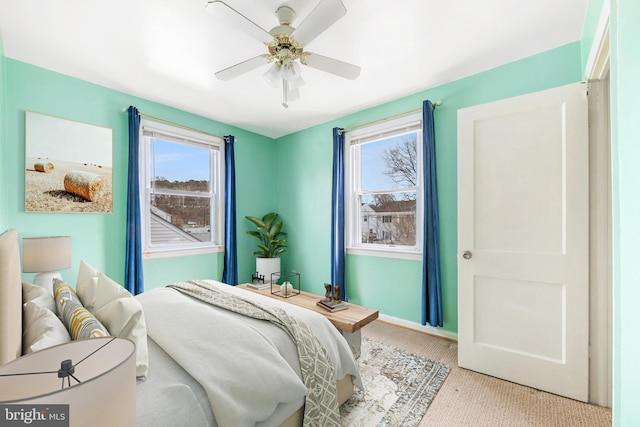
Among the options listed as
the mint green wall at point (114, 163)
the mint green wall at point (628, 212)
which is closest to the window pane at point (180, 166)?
the mint green wall at point (114, 163)

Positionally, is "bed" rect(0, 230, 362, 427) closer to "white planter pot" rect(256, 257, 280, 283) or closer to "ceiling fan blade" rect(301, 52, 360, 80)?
"ceiling fan blade" rect(301, 52, 360, 80)

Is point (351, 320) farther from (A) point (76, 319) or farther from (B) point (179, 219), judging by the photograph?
(B) point (179, 219)

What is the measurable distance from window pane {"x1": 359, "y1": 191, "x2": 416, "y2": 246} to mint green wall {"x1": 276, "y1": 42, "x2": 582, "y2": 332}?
27 centimetres

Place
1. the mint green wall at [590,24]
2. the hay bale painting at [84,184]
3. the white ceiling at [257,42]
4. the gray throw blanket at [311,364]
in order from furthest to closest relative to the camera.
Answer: the hay bale painting at [84,184]
the white ceiling at [257,42]
the mint green wall at [590,24]
the gray throw blanket at [311,364]

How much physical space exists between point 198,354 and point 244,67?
1901 mm

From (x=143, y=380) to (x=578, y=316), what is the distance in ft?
8.36

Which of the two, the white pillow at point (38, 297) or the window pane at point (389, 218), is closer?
the white pillow at point (38, 297)

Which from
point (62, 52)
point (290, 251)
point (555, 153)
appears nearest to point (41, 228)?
point (62, 52)

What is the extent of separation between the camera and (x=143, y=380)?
106 centimetres

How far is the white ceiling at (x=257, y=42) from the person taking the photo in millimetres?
1744

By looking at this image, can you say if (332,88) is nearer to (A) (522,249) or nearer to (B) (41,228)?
(A) (522,249)

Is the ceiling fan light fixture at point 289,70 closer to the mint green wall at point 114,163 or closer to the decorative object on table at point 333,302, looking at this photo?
the decorative object on table at point 333,302

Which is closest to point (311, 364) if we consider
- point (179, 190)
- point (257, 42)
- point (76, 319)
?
point (76, 319)
